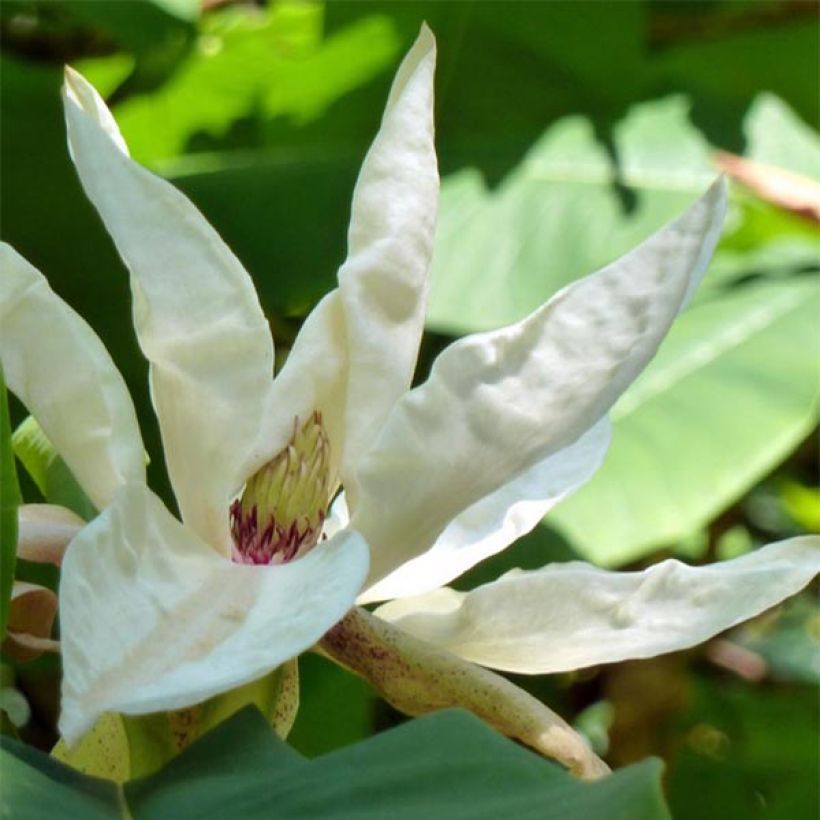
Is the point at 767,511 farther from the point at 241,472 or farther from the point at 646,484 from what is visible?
the point at 241,472

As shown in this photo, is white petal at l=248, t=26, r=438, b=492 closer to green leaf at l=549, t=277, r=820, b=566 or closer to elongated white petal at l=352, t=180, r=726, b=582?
elongated white petal at l=352, t=180, r=726, b=582

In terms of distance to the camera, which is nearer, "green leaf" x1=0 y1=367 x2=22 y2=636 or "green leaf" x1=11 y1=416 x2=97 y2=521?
"green leaf" x1=0 y1=367 x2=22 y2=636

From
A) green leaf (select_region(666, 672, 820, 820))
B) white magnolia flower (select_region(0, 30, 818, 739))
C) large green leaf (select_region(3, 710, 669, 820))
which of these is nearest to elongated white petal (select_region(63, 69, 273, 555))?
white magnolia flower (select_region(0, 30, 818, 739))

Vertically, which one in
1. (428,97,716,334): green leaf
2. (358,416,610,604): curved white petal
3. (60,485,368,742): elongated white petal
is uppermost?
(60,485,368,742): elongated white petal

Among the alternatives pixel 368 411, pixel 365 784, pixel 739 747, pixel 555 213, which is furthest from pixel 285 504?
pixel 739 747

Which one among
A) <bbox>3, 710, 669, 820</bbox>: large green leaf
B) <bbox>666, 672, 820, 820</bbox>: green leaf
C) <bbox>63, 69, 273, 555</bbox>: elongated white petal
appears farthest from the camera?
<bbox>666, 672, 820, 820</bbox>: green leaf

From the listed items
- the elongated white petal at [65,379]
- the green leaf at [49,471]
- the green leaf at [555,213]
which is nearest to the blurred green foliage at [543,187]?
the green leaf at [555,213]

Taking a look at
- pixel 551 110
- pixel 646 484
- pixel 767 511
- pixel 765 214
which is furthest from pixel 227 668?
pixel 767 511

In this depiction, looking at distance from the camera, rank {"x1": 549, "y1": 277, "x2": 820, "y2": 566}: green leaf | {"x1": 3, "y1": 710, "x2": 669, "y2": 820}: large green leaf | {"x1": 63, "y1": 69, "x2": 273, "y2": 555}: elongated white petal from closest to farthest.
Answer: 1. {"x1": 3, "y1": 710, "x2": 669, "y2": 820}: large green leaf
2. {"x1": 63, "y1": 69, "x2": 273, "y2": 555}: elongated white petal
3. {"x1": 549, "y1": 277, "x2": 820, "y2": 566}: green leaf
